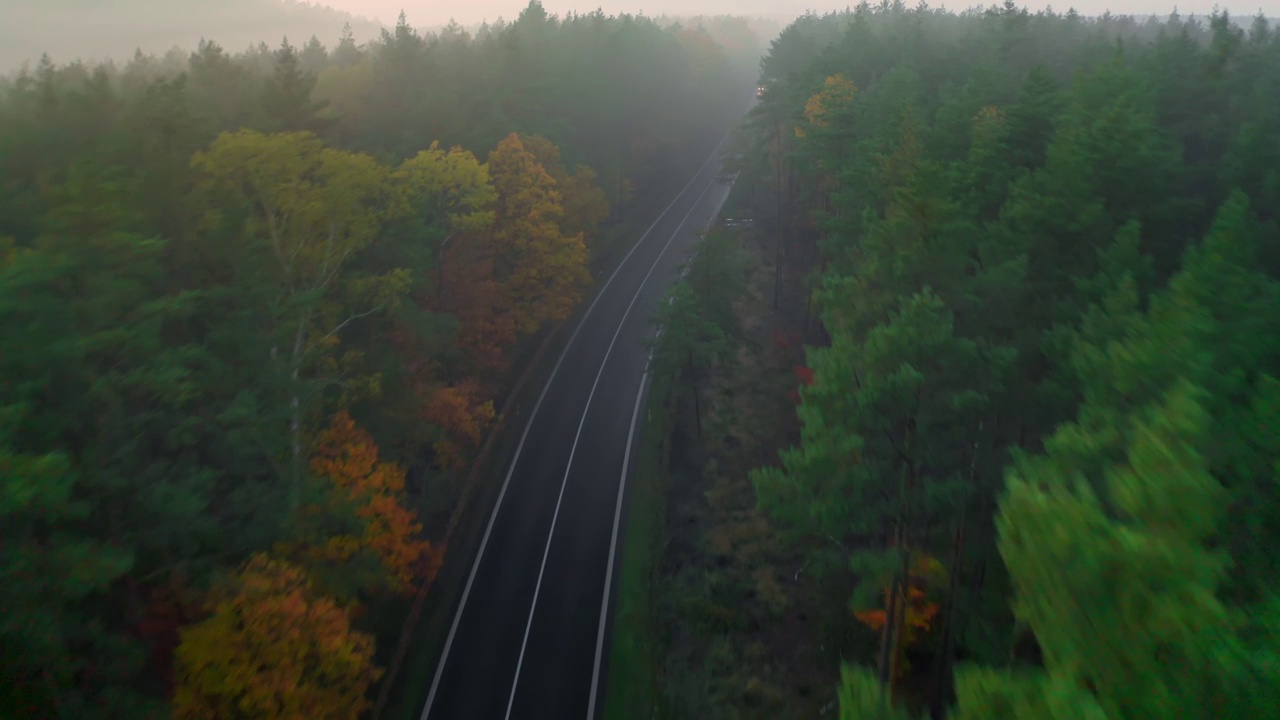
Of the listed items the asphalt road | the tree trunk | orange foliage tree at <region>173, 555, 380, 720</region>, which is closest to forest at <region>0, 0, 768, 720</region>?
orange foliage tree at <region>173, 555, 380, 720</region>

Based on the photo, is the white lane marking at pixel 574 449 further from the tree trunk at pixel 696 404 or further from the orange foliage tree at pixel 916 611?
the orange foliage tree at pixel 916 611

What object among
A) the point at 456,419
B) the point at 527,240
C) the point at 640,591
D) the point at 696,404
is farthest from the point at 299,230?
the point at 696,404

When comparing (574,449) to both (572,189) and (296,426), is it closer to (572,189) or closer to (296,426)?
(296,426)

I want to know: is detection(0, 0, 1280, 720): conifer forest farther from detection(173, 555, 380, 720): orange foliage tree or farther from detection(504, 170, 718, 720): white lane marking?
detection(504, 170, 718, 720): white lane marking

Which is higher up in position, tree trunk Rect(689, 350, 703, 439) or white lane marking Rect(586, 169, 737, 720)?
tree trunk Rect(689, 350, 703, 439)

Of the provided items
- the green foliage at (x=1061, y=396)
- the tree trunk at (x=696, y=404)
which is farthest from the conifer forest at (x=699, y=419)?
the tree trunk at (x=696, y=404)

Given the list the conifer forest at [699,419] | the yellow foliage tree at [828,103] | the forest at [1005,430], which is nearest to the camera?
the forest at [1005,430]
